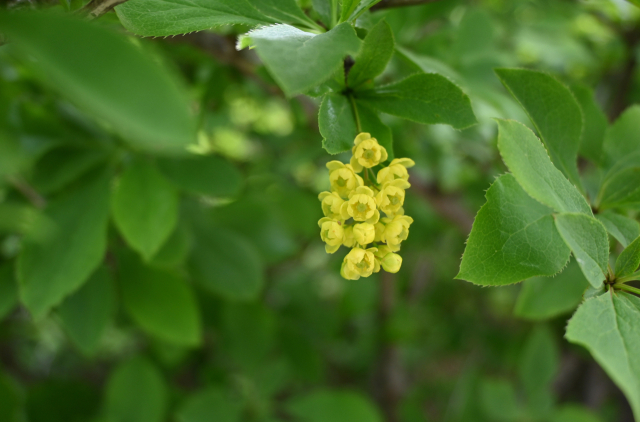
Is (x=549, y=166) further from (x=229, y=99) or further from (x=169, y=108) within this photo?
(x=229, y=99)

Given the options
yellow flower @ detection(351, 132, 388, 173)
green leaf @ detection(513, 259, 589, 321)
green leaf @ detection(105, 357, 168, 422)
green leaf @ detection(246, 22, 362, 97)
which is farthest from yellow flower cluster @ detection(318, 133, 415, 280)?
green leaf @ detection(105, 357, 168, 422)

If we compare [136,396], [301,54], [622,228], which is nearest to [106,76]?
[301,54]

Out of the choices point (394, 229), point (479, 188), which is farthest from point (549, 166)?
point (479, 188)

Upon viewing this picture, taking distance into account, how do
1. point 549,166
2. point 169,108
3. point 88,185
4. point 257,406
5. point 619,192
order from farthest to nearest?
point 257,406 < point 88,185 < point 619,192 < point 549,166 < point 169,108

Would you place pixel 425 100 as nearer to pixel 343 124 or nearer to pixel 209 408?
pixel 343 124

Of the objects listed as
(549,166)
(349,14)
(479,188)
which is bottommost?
(479,188)

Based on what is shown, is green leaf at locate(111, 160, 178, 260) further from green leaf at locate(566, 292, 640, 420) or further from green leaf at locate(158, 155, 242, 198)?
green leaf at locate(566, 292, 640, 420)
